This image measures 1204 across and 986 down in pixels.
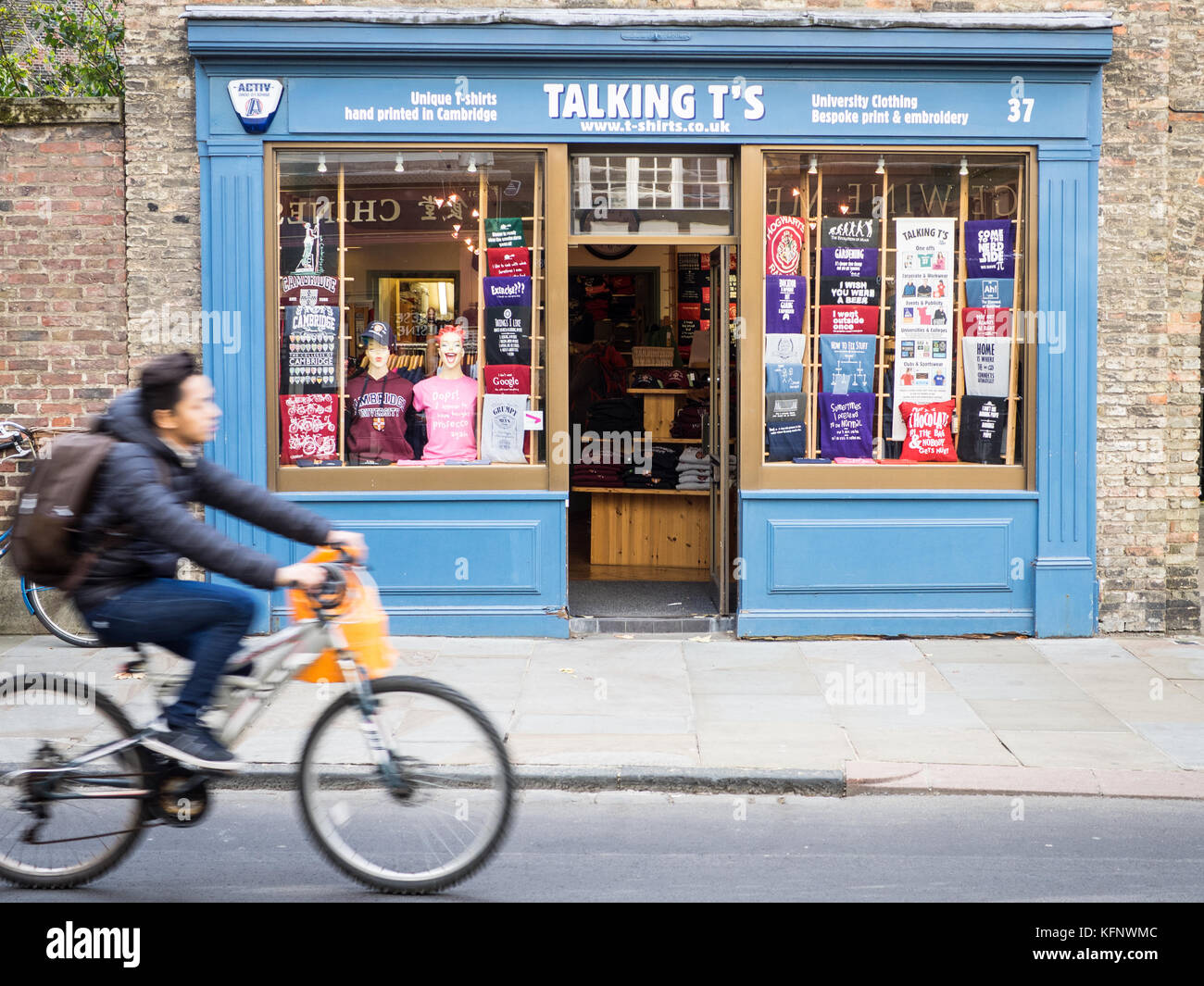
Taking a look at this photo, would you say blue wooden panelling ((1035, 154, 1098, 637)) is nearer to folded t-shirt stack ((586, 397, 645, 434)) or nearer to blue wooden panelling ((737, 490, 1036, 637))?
blue wooden panelling ((737, 490, 1036, 637))

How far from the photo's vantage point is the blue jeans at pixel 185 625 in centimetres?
441

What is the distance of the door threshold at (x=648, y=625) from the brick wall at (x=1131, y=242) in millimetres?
2728

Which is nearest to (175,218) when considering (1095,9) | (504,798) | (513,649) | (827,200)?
(513,649)

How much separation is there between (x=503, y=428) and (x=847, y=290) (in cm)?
267

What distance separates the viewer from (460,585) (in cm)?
898

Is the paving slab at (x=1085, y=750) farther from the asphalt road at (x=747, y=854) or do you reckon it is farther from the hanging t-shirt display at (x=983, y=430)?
the hanging t-shirt display at (x=983, y=430)

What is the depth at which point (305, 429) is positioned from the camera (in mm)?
9133

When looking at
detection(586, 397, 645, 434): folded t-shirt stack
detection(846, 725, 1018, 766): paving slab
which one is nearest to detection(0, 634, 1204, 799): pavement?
detection(846, 725, 1018, 766): paving slab

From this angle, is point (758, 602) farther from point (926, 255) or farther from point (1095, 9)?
point (1095, 9)

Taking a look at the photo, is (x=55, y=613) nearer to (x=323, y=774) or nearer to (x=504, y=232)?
(x=504, y=232)

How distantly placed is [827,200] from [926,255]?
2.70ft

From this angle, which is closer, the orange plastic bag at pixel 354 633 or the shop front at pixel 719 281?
the orange plastic bag at pixel 354 633

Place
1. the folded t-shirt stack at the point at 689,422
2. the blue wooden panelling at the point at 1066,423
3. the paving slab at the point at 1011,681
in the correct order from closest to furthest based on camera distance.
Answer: the paving slab at the point at 1011,681
the blue wooden panelling at the point at 1066,423
the folded t-shirt stack at the point at 689,422

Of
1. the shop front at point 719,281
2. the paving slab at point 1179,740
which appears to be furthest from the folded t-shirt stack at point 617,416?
the paving slab at point 1179,740
